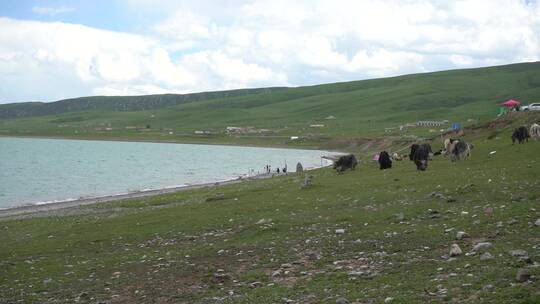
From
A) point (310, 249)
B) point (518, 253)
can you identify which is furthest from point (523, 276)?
point (310, 249)

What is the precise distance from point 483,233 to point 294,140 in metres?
142

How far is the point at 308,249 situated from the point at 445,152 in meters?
27.2

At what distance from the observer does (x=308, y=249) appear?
15578 mm

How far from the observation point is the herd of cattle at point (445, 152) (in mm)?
33906

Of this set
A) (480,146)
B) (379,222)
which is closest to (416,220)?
(379,222)

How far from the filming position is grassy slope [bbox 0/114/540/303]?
11367 mm

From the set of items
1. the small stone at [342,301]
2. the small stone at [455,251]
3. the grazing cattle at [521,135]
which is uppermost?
the grazing cattle at [521,135]

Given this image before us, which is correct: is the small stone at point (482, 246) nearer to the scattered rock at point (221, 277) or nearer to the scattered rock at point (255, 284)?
the scattered rock at point (255, 284)

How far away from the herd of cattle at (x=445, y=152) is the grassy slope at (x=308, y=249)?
6.01m

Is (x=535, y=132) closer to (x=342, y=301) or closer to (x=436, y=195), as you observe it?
(x=436, y=195)

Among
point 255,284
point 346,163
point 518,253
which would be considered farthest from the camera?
point 346,163

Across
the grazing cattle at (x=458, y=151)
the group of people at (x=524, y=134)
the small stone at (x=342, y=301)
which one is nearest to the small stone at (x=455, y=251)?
the small stone at (x=342, y=301)

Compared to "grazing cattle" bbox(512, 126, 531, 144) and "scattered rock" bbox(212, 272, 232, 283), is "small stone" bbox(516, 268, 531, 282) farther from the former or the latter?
"grazing cattle" bbox(512, 126, 531, 144)

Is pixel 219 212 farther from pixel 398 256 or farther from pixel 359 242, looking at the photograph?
pixel 398 256
